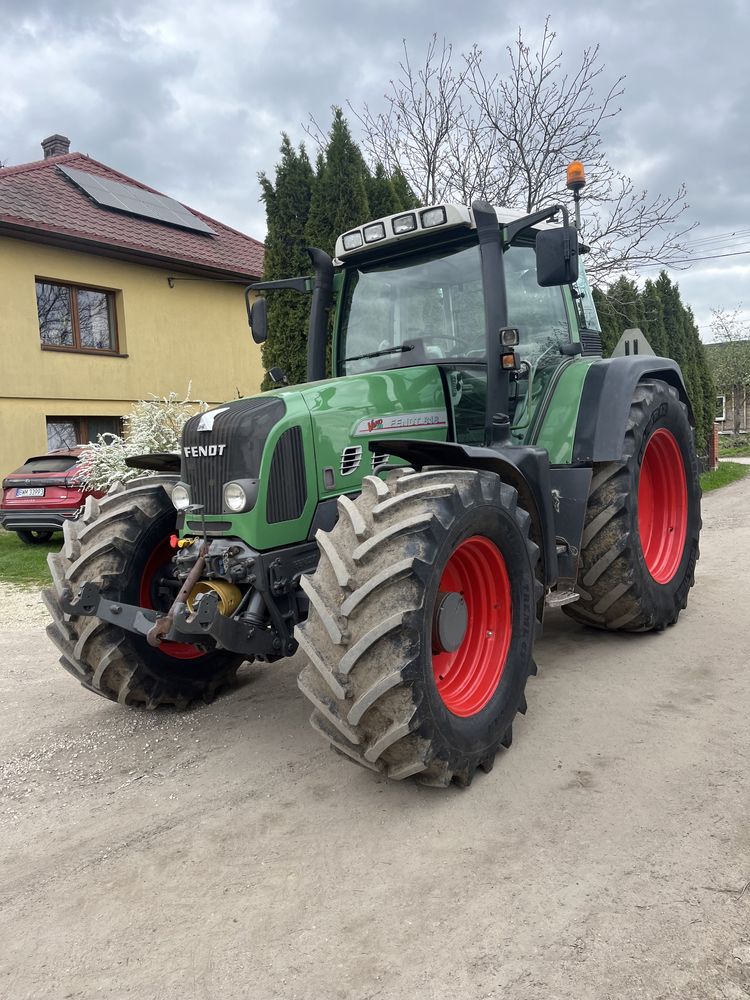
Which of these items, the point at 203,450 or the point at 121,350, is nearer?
the point at 203,450

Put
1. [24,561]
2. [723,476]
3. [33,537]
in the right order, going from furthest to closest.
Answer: [723,476], [33,537], [24,561]

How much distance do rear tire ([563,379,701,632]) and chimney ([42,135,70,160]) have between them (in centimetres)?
1684

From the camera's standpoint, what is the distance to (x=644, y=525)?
5.36 metres

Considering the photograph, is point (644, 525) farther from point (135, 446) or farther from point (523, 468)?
point (135, 446)

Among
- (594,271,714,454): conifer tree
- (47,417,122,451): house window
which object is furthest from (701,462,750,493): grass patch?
(47,417,122,451): house window

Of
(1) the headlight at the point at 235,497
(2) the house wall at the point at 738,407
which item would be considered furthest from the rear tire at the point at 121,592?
(2) the house wall at the point at 738,407

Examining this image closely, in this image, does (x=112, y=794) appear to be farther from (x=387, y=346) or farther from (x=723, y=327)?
(x=723, y=327)

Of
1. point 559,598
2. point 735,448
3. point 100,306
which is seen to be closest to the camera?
point 559,598

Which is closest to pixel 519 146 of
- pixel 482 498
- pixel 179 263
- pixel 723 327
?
pixel 179 263

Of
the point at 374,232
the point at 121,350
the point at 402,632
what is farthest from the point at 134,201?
the point at 402,632

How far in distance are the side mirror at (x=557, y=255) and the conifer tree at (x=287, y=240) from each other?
6046 mm

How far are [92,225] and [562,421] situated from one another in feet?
37.5

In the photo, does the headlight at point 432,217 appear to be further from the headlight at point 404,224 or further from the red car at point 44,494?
the red car at point 44,494

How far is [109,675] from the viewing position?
3.88m
